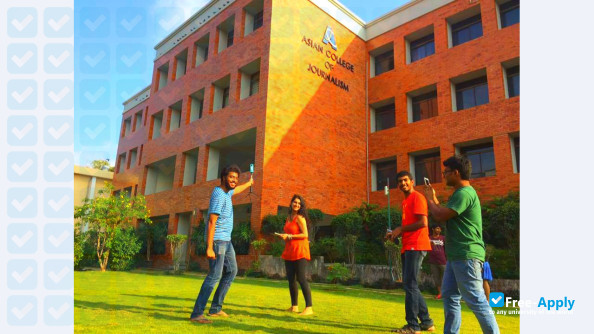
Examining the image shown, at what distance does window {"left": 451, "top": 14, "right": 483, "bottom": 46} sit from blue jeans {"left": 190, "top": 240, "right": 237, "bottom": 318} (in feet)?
51.9

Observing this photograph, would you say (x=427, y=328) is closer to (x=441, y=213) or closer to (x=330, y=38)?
(x=441, y=213)

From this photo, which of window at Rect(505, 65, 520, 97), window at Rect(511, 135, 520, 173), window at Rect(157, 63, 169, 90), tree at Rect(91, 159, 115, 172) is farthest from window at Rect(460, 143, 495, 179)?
tree at Rect(91, 159, 115, 172)

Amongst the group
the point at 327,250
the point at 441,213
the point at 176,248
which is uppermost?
the point at 441,213

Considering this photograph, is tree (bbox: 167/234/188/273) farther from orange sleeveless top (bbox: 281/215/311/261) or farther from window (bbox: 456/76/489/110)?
window (bbox: 456/76/489/110)

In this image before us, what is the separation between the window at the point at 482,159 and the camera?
1456 centimetres

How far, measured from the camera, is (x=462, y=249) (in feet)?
10.1

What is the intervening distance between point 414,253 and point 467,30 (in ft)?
51.1

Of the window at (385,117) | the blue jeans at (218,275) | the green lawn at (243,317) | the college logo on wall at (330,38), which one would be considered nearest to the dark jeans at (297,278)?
the green lawn at (243,317)

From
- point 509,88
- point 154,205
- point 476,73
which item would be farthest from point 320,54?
point 154,205

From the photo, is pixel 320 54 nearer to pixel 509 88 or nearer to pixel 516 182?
pixel 509 88

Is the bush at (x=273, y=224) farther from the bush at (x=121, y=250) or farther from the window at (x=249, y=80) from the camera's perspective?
the window at (x=249, y=80)

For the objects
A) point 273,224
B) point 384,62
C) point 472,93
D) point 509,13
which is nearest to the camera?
point 273,224

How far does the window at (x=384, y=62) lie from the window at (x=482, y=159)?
601 cm

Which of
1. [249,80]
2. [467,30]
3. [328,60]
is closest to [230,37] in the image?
[249,80]
